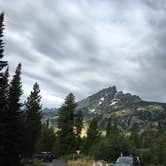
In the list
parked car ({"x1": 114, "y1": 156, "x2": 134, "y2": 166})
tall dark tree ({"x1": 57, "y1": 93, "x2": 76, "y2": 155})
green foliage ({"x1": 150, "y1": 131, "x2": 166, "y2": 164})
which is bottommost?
parked car ({"x1": 114, "y1": 156, "x2": 134, "y2": 166})

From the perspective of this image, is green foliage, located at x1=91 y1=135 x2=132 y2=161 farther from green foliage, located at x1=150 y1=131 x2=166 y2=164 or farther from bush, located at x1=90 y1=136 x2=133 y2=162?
green foliage, located at x1=150 y1=131 x2=166 y2=164

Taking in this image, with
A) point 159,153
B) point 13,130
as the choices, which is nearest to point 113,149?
point 159,153

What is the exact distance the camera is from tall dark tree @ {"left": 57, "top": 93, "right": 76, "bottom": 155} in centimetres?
8619

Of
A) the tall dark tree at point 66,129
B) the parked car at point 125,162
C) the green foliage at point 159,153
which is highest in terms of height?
the tall dark tree at point 66,129

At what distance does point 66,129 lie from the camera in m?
86.6

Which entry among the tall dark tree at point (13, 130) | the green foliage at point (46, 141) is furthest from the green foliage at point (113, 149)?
→ the green foliage at point (46, 141)

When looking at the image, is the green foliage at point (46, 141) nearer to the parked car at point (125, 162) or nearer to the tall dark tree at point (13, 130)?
the tall dark tree at point (13, 130)

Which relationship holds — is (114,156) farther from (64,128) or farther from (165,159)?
(64,128)

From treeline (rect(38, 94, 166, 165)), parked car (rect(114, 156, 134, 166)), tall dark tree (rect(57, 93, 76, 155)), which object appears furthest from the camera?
tall dark tree (rect(57, 93, 76, 155))

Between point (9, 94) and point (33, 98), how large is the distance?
39914 millimetres

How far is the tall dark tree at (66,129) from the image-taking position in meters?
86.2

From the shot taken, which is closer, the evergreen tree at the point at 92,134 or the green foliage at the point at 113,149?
the green foliage at the point at 113,149

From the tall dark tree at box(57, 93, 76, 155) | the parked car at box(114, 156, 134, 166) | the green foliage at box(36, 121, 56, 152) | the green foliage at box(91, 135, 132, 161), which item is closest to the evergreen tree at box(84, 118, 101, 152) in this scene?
the tall dark tree at box(57, 93, 76, 155)

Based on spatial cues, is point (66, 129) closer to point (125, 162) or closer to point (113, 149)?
point (113, 149)
